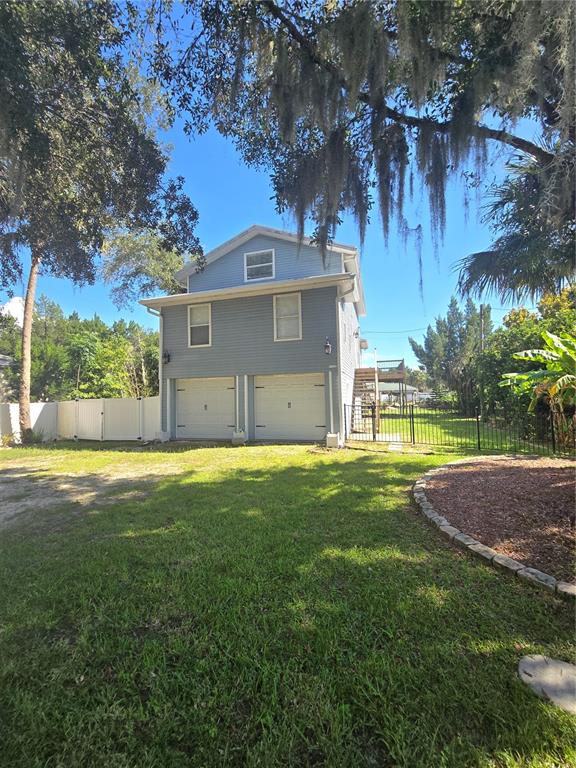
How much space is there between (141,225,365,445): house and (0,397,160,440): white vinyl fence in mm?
1112

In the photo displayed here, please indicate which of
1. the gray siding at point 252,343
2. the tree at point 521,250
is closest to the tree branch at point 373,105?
the tree at point 521,250

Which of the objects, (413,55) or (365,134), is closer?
(413,55)

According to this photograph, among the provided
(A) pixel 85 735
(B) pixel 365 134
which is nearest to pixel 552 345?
(B) pixel 365 134

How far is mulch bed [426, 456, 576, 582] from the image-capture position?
3098mm

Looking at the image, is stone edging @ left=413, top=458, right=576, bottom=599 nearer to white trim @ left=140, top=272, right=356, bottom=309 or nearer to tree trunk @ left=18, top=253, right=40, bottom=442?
white trim @ left=140, top=272, right=356, bottom=309

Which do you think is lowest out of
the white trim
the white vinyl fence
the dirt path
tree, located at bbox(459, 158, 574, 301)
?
the dirt path

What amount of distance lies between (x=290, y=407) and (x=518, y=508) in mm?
8035

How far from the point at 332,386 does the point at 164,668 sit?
9179 mm

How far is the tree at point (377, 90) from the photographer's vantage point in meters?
3.00

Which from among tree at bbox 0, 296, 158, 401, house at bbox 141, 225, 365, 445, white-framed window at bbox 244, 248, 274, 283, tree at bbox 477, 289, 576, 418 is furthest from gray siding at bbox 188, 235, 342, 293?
tree at bbox 477, 289, 576, 418

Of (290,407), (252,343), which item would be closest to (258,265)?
(252,343)

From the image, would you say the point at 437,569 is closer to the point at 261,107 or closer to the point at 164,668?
the point at 164,668

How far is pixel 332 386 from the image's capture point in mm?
10789

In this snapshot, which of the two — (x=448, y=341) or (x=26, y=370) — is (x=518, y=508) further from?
(x=448, y=341)
